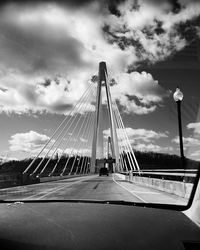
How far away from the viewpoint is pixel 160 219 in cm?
396

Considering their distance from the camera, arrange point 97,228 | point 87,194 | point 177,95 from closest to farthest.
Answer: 1. point 97,228
2. point 177,95
3. point 87,194

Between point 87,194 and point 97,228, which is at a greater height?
point 87,194

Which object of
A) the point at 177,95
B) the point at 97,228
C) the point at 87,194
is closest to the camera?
the point at 97,228

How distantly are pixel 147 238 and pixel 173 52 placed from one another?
2586mm

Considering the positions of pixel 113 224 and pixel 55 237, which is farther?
pixel 113 224

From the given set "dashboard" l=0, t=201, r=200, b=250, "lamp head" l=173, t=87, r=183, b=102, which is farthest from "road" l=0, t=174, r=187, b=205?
"lamp head" l=173, t=87, r=183, b=102

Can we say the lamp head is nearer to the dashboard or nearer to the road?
the road

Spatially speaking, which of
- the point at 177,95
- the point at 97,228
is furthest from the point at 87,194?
the point at 97,228

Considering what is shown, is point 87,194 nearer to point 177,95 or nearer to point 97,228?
point 177,95

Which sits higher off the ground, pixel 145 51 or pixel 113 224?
pixel 145 51

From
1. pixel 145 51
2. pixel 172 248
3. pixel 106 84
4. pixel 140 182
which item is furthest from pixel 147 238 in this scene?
pixel 106 84

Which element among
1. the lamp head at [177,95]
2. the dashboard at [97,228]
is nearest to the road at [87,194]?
the dashboard at [97,228]

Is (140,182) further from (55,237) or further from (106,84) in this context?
(55,237)

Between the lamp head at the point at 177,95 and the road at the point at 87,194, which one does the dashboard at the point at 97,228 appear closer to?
the road at the point at 87,194
